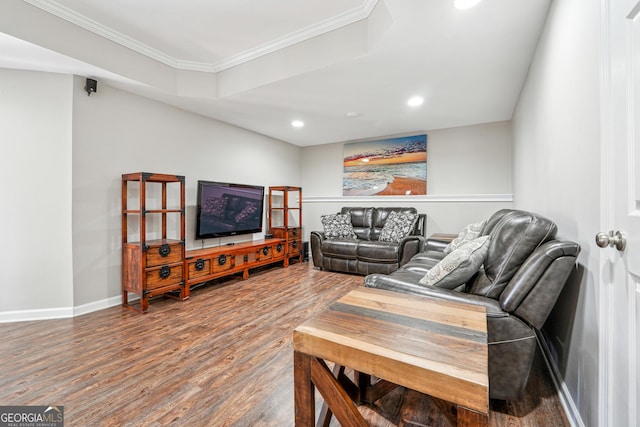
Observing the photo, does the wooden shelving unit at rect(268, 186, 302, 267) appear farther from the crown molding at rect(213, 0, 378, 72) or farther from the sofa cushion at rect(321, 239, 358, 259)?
the crown molding at rect(213, 0, 378, 72)

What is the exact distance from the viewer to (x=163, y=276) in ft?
9.47

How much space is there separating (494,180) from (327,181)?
292 cm

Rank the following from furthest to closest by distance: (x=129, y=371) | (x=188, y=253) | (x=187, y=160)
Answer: (x=187, y=160), (x=188, y=253), (x=129, y=371)

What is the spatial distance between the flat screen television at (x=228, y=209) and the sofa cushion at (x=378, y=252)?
70.6 inches

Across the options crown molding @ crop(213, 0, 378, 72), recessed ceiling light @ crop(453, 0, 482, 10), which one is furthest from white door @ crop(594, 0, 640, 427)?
crown molding @ crop(213, 0, 378, 72)

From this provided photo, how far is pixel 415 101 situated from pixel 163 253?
3418 mm

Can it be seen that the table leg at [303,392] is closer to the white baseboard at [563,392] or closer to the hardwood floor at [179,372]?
the hardwood floor at [179,372]

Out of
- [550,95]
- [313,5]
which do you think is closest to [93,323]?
[313,5]

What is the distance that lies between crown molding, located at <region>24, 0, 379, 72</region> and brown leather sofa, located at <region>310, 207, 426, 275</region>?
2711mm

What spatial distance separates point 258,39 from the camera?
2691 mm

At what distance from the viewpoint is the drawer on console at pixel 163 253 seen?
280 cm

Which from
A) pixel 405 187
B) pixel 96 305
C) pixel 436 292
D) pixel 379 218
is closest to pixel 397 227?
pixel 379 218

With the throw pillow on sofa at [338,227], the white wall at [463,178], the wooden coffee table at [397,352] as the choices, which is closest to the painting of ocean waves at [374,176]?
the white wall at [463,178]

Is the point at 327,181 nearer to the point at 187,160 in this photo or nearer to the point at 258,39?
the point at 187,160
